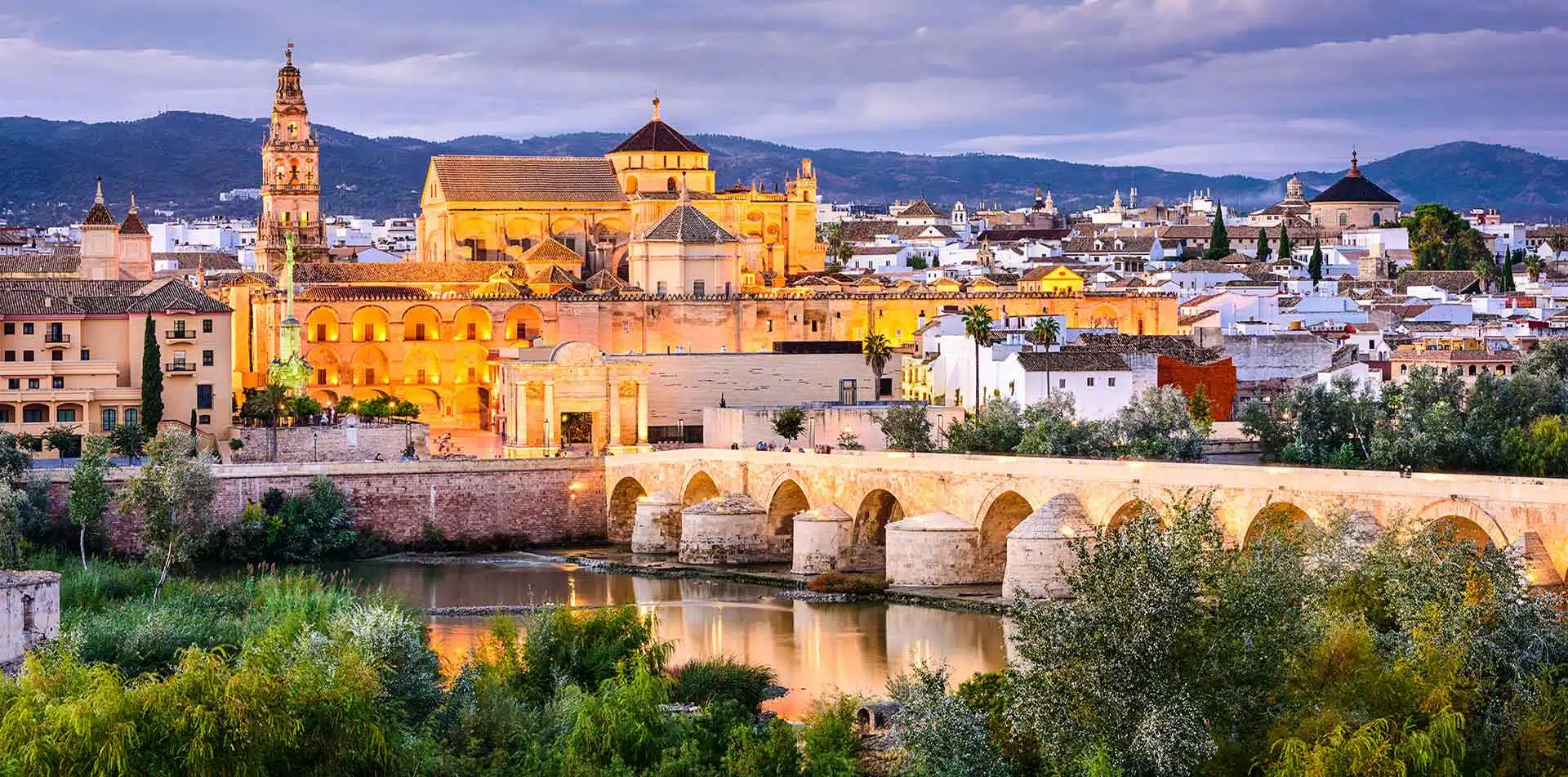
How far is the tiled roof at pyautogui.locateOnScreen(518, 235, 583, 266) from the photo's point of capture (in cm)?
7981

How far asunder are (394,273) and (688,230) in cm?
900

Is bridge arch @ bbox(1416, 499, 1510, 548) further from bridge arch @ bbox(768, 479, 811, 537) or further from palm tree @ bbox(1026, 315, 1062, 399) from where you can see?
palm tree @ bbox(1026, 315, 1062, 399)

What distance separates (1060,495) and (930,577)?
3.64 m

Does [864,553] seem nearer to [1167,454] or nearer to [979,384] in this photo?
[1167,454]

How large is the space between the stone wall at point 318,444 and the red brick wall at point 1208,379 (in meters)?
19.2

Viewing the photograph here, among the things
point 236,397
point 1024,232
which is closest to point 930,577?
point 236,397

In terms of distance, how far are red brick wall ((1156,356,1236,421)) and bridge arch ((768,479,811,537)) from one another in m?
14.1

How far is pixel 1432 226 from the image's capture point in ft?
365

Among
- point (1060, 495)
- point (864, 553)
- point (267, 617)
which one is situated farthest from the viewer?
point (864, 553)

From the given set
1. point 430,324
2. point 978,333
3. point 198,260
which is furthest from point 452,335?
point 198,260

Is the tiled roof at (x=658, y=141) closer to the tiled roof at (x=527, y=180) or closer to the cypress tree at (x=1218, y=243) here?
the tiled roof at (x=527, y=180)

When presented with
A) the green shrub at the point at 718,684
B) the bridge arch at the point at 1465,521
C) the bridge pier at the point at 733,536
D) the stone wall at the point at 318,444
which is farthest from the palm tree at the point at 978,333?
the green shrub at the point at 718,684

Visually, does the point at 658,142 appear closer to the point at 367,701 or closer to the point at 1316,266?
the point at 1316,266

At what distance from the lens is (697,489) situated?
182 feet
